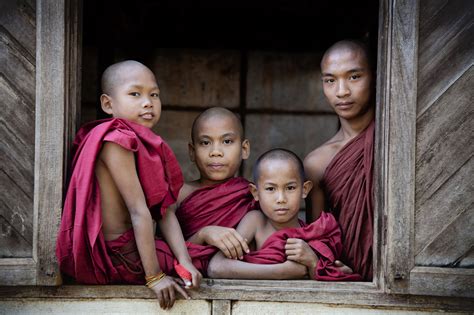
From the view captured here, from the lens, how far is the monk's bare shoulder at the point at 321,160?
12.9 feet

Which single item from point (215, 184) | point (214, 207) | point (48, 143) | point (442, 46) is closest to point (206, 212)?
point (214, 207)

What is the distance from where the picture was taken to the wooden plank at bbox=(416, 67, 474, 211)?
129 inches

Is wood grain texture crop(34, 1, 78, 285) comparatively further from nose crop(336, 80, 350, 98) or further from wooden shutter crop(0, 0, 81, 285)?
nose crop(336, 80, 350, 98)

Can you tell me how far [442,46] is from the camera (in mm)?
3295

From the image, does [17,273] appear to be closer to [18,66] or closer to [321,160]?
[18,66]

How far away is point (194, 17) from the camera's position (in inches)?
219

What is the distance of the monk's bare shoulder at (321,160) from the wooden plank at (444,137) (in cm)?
68

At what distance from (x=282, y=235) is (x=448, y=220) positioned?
781mm

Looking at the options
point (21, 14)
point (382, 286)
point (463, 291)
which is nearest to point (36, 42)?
point (21, 14)

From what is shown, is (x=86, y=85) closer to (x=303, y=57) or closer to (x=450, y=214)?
(x=303, y=57)

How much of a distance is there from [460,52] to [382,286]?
112cm

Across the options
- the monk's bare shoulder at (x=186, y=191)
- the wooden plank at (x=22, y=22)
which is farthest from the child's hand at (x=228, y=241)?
the wooden plank at (x=22, y=22)

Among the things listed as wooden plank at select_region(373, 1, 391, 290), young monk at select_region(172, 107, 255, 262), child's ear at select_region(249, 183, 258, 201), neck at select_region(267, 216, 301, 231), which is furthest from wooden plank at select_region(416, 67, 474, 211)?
young monk at select_region(172, 107, 255, 262)

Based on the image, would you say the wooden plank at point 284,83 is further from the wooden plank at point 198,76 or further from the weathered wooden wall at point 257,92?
the wooden plank at point 198,76
